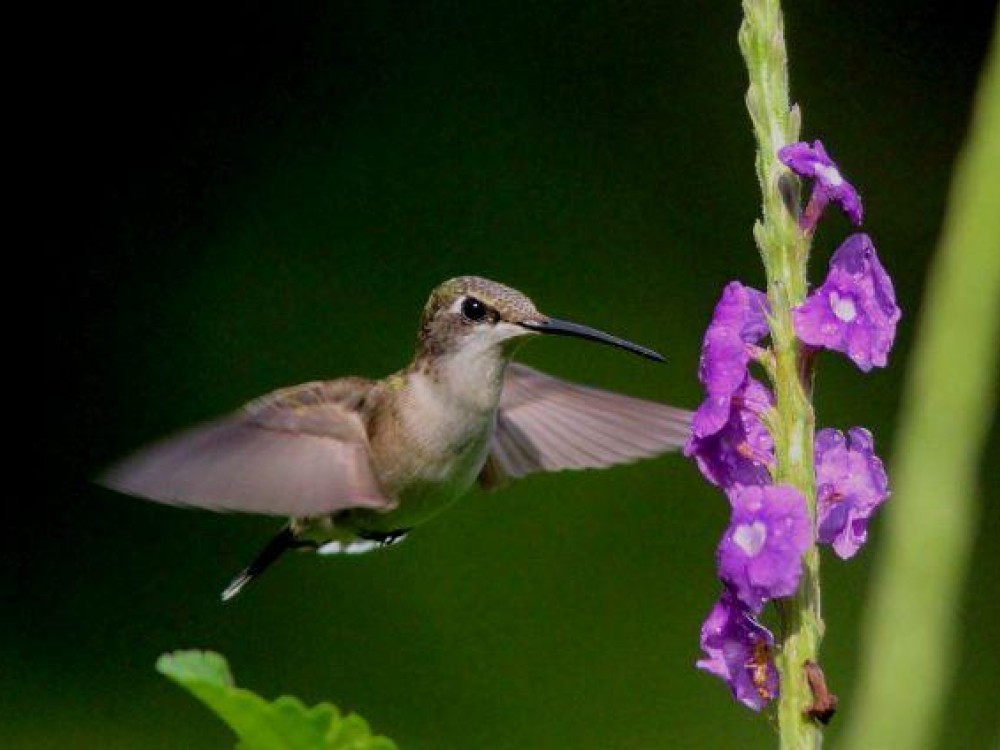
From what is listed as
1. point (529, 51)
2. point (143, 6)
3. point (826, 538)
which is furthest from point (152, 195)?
point (826, 538)

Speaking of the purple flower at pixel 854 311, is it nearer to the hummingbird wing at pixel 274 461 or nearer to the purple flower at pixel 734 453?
the purple flower at pixel 734 453

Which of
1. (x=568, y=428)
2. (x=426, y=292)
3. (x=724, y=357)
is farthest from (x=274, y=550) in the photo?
(x=426, y=292)

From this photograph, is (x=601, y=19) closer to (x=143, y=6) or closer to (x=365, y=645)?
(x=143, y=6)

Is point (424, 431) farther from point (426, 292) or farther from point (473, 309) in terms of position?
point (426, 292)

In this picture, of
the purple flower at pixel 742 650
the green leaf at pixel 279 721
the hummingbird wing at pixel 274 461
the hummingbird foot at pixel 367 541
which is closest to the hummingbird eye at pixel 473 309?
the hummingbird wing at pixel 274 461

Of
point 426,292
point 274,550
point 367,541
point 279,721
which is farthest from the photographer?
point 426,292

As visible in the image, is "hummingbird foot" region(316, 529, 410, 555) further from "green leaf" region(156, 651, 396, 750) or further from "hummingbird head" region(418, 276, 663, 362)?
"green leaf" region(156, 651, 396, 750)
